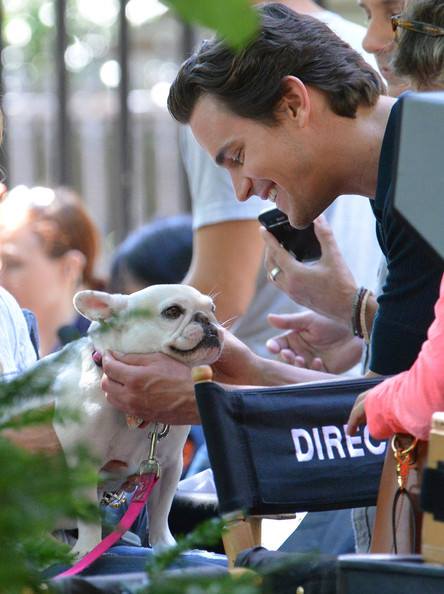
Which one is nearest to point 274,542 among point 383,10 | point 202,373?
point 202,373

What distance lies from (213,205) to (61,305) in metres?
2.10

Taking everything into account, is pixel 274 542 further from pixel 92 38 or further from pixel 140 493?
pixel 92 38

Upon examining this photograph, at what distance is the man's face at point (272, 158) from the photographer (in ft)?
7.72

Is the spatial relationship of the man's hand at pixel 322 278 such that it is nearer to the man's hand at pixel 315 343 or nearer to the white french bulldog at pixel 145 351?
the man's hand at pixel 315 343

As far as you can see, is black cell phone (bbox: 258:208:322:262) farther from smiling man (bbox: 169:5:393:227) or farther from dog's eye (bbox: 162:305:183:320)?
dog's eye (bbox: 162:305:183:320)

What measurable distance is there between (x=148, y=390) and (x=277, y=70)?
2.30 feet

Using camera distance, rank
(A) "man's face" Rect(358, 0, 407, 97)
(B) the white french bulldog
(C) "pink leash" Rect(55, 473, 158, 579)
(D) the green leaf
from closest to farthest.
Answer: (D) the green leaf → (C) "pink leash" Rect(55, 473, 158, 579) → (B) the white french bulldog → (A) "man's face" Rect(358, 0, 407, 97)

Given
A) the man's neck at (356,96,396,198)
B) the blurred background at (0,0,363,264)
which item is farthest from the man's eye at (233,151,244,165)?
the blurred background at (0,0,363,264)

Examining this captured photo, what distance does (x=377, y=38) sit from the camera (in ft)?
9.28

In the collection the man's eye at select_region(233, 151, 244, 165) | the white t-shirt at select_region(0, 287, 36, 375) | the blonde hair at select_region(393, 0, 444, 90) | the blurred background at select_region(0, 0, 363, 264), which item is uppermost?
the blonde hair at select_region(393, 0, 444, 90)

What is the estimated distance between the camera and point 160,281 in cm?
456

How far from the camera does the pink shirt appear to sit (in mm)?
1566

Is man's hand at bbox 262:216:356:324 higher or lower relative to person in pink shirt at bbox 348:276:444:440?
lower

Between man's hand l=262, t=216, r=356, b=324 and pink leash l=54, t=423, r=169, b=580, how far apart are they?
593 mm
